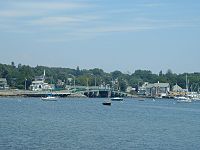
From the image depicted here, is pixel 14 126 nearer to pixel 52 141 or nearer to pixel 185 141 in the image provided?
pixel 52 141

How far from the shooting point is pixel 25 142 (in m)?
54.0

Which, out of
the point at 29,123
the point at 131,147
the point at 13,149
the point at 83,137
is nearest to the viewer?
the point at 13,149

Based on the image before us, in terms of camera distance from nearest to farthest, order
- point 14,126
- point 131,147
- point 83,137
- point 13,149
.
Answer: point 13,149 → point 131,147 → point 83,137 → point 14,126

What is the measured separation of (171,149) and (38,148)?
11632 millimetres

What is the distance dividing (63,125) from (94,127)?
4.26 metres

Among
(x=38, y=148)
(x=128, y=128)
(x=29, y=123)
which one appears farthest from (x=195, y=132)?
(x=38, y=148)

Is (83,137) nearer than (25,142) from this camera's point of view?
No

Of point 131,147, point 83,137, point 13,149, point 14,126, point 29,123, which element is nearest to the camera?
point 13,149

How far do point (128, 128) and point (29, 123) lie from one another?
12983 millimetres

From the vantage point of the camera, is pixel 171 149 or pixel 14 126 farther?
pixel 14 126

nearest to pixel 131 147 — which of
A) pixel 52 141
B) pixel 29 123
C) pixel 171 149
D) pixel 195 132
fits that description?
pixel 171 149

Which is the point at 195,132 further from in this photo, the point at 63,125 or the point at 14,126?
the point at 14,126

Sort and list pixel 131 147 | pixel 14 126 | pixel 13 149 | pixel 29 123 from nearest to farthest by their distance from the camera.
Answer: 1. pixel 13 149
2. pixel 131 147
3. pixel 14 126
4. pixel 29 123

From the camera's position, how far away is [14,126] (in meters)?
70.9
